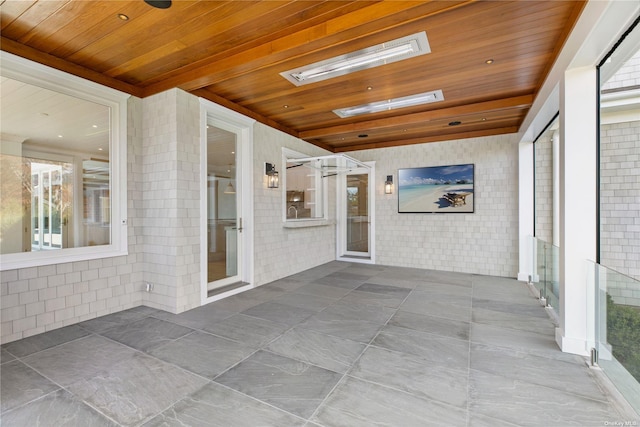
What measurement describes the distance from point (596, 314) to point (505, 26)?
2.58 meters

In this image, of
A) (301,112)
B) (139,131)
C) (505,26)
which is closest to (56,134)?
(139,131)

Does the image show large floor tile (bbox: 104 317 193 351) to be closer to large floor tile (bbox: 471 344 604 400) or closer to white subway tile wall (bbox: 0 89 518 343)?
white subway tile wall (bbox: 0 89 518 343)

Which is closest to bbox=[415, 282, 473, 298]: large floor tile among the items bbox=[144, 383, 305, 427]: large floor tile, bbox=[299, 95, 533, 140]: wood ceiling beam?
bbox=[299, 95, 533, 140]: wood ceiling beam

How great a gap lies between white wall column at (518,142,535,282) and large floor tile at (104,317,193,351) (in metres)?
5.56

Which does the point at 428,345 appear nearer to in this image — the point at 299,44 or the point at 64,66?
the point at 299,44

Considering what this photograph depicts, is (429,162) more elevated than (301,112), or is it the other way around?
(301,112)

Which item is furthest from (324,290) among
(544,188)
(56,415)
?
(544,188)

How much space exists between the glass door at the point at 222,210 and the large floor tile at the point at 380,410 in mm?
2860

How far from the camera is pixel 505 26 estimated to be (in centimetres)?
→ 248

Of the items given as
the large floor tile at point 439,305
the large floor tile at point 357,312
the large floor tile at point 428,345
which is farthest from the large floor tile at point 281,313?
the large floor tile at point 439,305

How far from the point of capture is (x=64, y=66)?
3.04 meters

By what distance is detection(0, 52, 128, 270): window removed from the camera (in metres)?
2.79

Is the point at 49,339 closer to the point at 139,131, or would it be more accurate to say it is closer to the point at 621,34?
the point at 139,131

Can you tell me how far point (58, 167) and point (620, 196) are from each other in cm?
578
